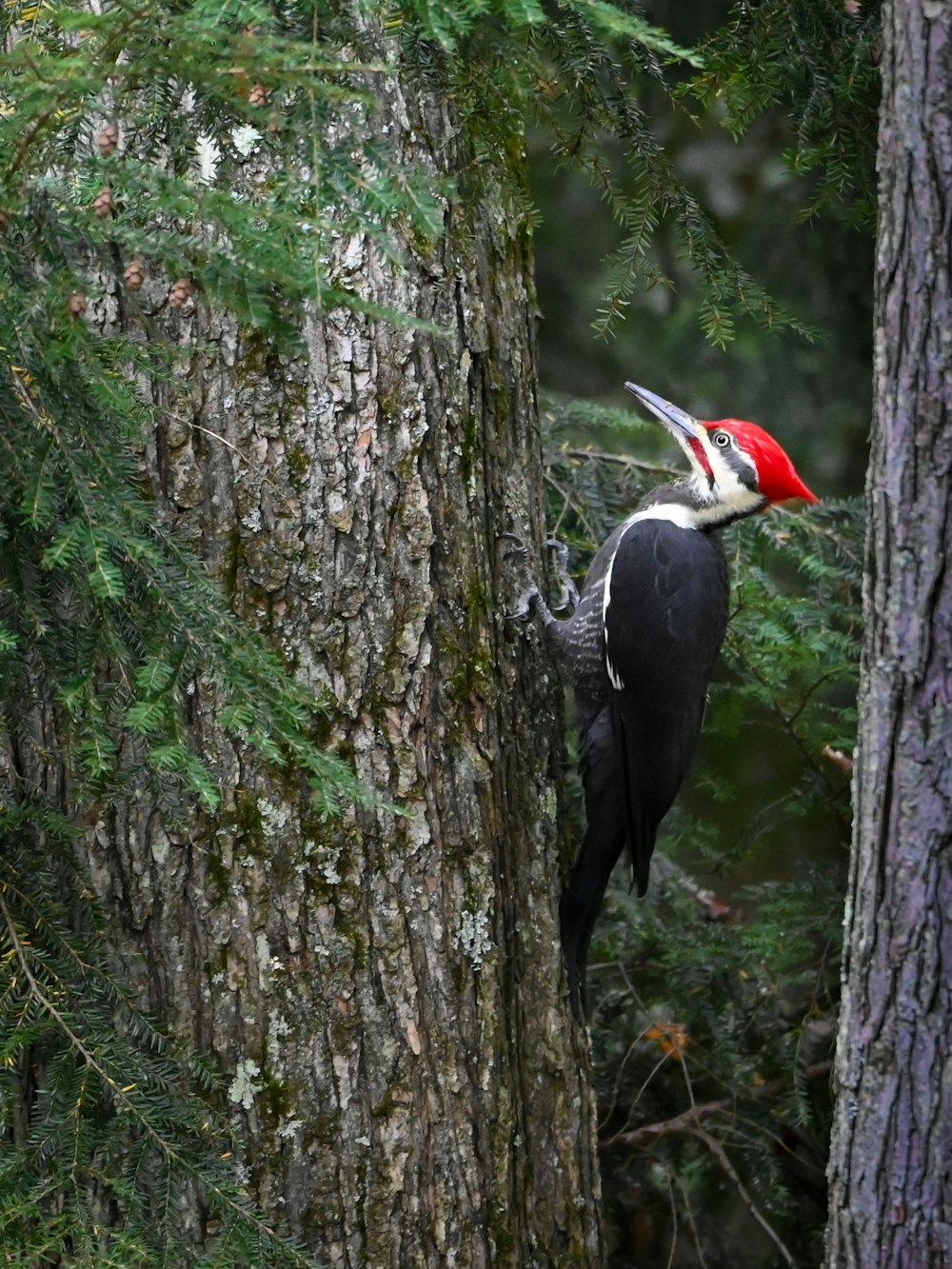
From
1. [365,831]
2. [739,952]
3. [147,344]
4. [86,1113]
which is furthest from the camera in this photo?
[739,952]

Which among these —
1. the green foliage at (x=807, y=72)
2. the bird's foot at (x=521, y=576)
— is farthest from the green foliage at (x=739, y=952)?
the green foliage at (x=807, y=72)

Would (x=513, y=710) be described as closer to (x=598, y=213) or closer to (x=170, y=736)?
(x=170, y=736)

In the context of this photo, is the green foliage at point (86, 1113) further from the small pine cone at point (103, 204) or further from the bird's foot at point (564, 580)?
the bird's foot at point (564, 580)

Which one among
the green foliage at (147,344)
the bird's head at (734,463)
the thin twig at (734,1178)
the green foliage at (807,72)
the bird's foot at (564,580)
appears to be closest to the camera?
the green foliage at (147,344)

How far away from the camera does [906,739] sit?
1.92 meters

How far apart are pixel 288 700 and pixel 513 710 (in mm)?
1067

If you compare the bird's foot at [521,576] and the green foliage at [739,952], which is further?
the green foliage at [739,952]

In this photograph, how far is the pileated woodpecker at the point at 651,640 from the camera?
3.25 metres

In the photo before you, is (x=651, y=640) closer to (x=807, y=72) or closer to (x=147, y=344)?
(x=807, y=72)

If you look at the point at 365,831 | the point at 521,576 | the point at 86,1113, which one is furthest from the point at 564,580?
the point at 86,1113

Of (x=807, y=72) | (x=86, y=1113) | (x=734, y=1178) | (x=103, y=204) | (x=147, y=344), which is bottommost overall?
(x=734, y=1178)

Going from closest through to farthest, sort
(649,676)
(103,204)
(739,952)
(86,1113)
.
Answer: (103,204)
(86,1113)
(649,676)
(739,952)

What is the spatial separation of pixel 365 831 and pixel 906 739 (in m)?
1.08

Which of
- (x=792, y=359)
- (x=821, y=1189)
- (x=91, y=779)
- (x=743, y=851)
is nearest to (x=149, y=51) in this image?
(x=91, y=779)
